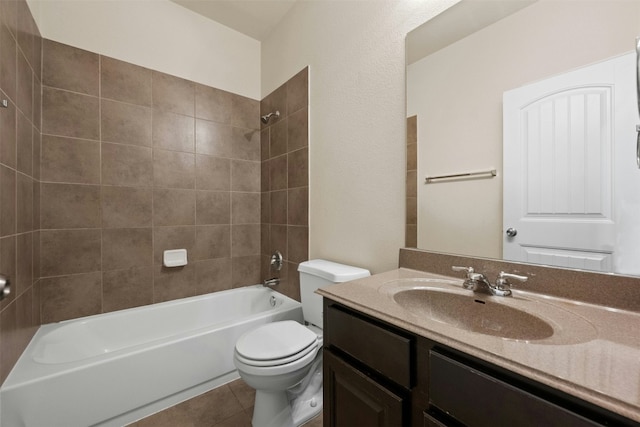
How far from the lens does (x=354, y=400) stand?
84cm

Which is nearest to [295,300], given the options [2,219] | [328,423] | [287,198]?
[287,198]

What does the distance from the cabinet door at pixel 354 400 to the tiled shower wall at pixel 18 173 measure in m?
1.37

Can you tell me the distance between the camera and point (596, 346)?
555 mm

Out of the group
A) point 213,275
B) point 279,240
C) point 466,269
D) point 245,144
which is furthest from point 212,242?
point 466,269

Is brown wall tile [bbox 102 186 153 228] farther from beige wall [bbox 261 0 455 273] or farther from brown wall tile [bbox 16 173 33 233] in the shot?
beige wall [bbox 261 0 455 273]

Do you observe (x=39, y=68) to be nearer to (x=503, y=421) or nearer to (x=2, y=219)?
(x=2, y=219)

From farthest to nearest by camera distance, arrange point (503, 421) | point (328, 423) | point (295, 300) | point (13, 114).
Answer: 1. point (295, 300)
2. point (13, 114)
3. point (328, 423)
4. point (503, 421)

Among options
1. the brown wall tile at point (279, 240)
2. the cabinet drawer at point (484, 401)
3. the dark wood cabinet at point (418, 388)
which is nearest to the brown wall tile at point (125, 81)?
the brown wall tile at point (279, 240)

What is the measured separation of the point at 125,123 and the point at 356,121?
1618mm

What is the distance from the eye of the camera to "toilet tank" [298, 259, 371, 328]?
1.46 m

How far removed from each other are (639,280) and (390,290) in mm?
677

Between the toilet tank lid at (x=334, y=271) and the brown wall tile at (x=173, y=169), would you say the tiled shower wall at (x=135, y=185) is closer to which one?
the brown wall tile at (x=173, y=169)

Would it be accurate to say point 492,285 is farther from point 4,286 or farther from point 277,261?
point 277,261

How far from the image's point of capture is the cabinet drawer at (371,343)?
2.29 feet
